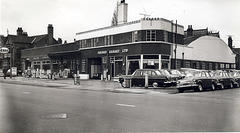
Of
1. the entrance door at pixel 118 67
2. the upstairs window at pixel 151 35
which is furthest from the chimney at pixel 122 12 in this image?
the entrance door at pixel 118 67

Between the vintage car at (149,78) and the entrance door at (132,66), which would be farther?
the entrance door at (132,66)

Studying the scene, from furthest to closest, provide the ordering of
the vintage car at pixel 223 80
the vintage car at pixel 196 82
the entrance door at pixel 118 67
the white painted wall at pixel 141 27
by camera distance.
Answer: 1. the entrance door at pixel 118 67
2. the white painted wall at pixel 141 27
3. the vintage car at pixel 223 80
4. the vintage car at pixel 196 82

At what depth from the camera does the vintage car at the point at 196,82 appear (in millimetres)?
19609

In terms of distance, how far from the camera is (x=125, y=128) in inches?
279

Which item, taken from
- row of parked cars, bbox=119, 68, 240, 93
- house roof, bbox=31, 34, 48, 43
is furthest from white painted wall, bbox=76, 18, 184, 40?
house roof, bbox=31, 34, 48, 43

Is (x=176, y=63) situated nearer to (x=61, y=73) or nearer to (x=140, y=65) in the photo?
(x=140, y=65)

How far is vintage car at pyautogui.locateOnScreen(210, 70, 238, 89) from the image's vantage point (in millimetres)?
22062

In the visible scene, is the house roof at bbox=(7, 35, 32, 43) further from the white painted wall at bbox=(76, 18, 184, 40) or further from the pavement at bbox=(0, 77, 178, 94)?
the pavement at bbox=(0, 77, 178, 94)

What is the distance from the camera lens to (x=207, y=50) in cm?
4038

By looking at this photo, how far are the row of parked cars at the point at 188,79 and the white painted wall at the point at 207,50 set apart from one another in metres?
11.7

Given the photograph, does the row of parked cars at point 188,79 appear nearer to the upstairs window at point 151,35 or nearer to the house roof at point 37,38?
the upstairs window at point 151,35

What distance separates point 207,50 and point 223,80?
18.5 meters

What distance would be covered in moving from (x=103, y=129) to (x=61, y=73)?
131 ft

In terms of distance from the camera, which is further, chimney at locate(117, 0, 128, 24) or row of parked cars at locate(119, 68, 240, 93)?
chimney at locate(117, 0, 128, 24)
